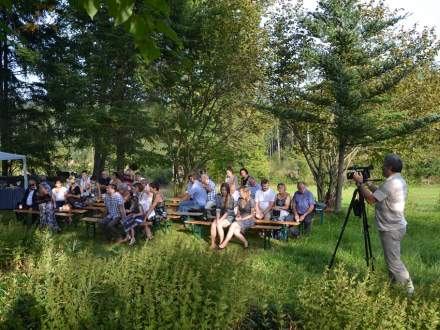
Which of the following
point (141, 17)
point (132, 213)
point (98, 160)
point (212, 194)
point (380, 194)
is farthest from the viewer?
point (98, 160)

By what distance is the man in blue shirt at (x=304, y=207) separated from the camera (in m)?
10.3

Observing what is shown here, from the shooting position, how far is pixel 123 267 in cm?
421

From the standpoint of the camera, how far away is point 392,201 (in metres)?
5.18

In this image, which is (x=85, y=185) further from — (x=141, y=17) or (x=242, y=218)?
(x=141, y=17)

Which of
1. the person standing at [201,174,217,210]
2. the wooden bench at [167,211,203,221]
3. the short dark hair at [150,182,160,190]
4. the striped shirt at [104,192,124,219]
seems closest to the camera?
the striped shirt at [104,192,124,219]

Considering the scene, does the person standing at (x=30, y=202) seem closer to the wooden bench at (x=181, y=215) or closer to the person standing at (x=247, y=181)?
the wooden bench at (x=181, y=215)

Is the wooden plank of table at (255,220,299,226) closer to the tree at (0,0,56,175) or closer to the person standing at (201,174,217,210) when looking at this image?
the person standing at (201,174,217,210)

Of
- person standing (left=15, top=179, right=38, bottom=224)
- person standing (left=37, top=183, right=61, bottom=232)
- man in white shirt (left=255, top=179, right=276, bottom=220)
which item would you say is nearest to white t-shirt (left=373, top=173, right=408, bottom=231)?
man in white shirt (left=255, top=179, right=276, bottom=220)

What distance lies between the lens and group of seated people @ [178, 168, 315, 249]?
9.30 m

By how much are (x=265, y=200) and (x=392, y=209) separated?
5324 millimetres

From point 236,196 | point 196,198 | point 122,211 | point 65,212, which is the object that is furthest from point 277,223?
point 65,212

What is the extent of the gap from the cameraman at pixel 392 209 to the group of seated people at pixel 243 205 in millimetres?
4069

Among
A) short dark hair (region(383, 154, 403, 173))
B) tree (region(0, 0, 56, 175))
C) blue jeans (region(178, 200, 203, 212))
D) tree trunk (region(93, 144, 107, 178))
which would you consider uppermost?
tree (region(0, 0, 56, 175))

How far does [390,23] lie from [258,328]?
1216cm
